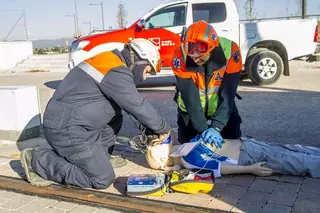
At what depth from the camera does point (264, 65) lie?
30.3 ft

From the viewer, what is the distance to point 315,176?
11.8 ft

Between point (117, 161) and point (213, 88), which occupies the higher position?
point (213, 88)

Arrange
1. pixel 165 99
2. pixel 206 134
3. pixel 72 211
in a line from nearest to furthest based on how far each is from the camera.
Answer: pixel 72 211, pixel 206 134, pixel 165 99

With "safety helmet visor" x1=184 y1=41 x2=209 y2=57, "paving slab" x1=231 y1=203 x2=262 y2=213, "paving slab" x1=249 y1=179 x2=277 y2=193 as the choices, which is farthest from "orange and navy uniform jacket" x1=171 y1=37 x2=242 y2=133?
"paving slab" x1=231 y1=203 x2=262 y2=213

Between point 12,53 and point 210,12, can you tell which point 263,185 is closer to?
point 210,12

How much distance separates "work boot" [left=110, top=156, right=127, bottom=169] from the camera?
4172 mm

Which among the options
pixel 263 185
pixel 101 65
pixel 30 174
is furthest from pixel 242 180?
pixel 30 174

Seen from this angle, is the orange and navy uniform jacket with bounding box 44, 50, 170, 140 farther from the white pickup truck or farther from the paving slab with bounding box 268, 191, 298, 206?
the white pickup truck

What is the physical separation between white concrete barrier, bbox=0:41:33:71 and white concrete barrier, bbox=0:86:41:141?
47.8 feet

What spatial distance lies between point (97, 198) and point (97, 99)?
860mm

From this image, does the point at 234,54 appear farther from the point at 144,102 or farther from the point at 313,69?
the point at 313,69

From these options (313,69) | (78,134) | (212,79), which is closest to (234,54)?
(212,79)

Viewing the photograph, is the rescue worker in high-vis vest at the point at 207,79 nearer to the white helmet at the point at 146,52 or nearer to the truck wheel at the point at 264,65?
the white helmet at the point at 146,52

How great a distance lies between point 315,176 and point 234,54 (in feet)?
4.44
